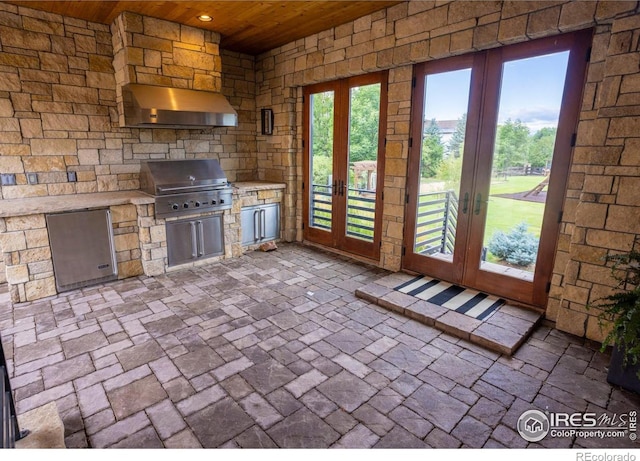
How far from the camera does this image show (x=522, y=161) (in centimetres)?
310

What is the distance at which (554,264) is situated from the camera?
9.71 feet

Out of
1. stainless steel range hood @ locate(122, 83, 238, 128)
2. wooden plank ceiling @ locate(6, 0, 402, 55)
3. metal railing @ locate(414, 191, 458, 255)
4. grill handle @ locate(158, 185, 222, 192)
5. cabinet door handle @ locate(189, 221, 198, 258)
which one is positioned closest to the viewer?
wooden plank ceiling @ locate(6, 0, 402, 55)

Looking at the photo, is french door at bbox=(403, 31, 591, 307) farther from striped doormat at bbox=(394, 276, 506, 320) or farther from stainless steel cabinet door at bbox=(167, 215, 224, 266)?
stainless steel cabinet door at bbox=(167, 215, 224, 266)

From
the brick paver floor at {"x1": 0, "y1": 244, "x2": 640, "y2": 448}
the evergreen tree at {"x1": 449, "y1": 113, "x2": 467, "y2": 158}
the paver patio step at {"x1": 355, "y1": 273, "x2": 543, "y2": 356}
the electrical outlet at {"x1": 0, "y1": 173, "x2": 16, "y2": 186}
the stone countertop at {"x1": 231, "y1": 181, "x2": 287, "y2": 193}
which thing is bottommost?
the brick paver floor at {"x1": 0, "y1": 244, "x2": 640, "y2": 448}

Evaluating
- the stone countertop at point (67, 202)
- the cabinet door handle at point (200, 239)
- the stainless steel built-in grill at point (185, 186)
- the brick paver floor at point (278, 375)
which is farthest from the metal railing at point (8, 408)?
the cabinet door handle at point (200, 239)

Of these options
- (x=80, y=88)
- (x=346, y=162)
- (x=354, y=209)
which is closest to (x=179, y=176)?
(x=80, y=88)

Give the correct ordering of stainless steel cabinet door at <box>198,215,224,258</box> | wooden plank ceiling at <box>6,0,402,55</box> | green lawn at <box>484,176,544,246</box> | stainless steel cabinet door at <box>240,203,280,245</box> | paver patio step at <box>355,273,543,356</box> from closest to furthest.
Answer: paver patio step at <box>355,273,543,356</box>
green lawn at <box>484,176,544,246</box>
wooden plank ceiling at <box>6,0,402,55</box>
stainless steel cabinet door at <box>198,215,224,258</box>
stainless steel cabinet door at <box>240,203,280,245</box>

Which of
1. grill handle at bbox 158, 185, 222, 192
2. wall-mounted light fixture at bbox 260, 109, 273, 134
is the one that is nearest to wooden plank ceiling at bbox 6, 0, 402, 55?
wall-mounted light fixture at bbox 260, 109, 273, 134

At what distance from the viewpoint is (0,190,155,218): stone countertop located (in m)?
3.27

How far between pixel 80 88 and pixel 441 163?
165 inches

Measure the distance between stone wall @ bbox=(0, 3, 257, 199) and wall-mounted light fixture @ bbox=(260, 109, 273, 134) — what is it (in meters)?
0.97

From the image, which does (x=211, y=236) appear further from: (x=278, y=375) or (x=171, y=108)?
(x=278, y=375)
